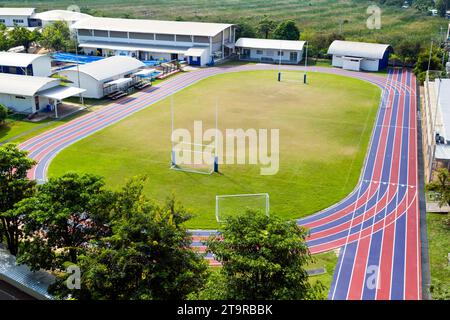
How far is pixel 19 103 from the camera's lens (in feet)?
140

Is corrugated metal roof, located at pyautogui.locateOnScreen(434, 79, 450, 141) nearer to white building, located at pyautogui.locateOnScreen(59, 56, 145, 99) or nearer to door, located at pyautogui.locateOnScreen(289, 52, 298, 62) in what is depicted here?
door, located at pyautogui.locateOnScreen(289, 52, 298, 62)

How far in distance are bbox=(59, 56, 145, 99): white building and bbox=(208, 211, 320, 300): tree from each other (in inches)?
1413

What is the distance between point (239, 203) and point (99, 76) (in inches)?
1063

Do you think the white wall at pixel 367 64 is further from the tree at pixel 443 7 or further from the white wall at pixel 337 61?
the tree at pixel 443 7

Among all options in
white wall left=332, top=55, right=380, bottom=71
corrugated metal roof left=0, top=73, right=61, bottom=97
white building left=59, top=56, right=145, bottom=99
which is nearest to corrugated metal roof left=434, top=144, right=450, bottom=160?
white building left=59, top=56, right=145, bottom=99

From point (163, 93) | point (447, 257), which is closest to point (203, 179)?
point (447, 257)

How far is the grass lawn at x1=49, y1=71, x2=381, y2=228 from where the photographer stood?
93.5 ft

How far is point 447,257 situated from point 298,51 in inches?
1900

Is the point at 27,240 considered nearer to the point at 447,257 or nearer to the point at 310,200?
the point at 310,200

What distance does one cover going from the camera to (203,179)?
98.7 feet

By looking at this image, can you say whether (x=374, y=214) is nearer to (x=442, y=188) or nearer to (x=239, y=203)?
(x=442, y=188)

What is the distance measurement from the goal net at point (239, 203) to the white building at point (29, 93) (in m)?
21.7

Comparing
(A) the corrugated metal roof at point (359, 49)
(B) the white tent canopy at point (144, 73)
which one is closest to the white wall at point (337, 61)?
(A) the corrugated metal roof at point (359, 49)

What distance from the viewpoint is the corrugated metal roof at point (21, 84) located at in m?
42.0
